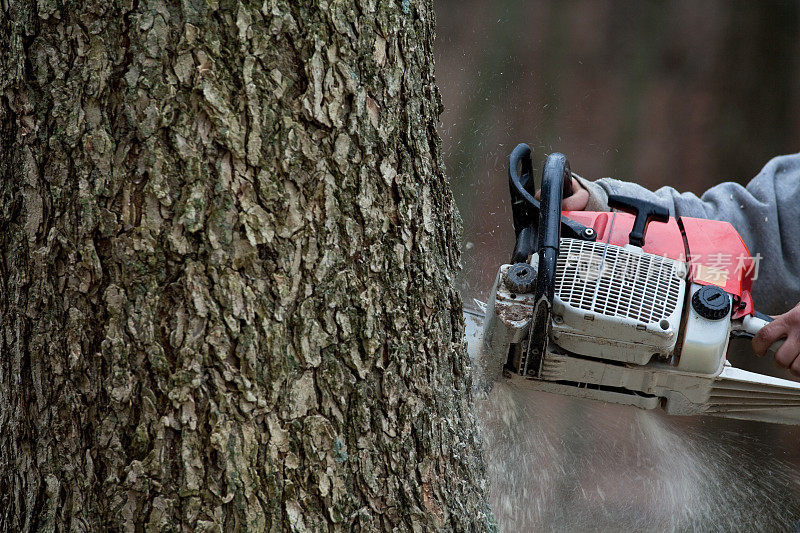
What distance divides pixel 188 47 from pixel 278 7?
124mm

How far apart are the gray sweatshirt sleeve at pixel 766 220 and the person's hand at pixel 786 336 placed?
53cm

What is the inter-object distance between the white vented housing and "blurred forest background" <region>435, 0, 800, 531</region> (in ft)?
5.74

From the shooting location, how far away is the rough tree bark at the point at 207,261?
0.89m

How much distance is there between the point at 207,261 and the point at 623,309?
3.22ft

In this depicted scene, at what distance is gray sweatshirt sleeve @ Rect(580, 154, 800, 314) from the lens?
2260mm

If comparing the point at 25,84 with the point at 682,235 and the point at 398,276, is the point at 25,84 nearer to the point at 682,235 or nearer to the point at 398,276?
the point at 398,276

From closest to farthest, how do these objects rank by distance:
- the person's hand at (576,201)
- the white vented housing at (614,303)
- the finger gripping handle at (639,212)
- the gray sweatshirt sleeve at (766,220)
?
the white vented housing at (614,303) < the finger gripping handle at (639,212) < the person's hand at (576,201) < the gray sweatshirt sleeve at (766,220)

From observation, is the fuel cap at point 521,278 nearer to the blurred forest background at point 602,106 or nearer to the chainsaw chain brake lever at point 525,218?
the chainsaw chain brake lever at point 525,218

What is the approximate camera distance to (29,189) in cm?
93

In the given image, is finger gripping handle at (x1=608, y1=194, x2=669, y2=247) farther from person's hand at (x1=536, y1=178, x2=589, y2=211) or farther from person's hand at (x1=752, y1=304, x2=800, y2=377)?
person's hand at (x1=752, y1=304, x2=800, y2=377)

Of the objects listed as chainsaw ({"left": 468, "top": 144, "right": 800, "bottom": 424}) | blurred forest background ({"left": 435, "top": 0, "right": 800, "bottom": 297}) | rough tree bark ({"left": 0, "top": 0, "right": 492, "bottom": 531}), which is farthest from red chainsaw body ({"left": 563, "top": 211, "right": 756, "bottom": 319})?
blurred forest background ({"left": 435, "top": 0, "right": 800, "bottom": 297})

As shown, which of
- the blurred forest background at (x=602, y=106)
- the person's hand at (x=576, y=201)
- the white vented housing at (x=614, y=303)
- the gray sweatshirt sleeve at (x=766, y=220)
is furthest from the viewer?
the blurred forest background at (x=602, y=106)

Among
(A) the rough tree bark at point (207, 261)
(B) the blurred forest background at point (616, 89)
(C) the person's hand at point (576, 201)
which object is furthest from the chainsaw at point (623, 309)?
(B) the blurred forest background at point (616, 89)

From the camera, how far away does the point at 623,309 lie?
155cm
